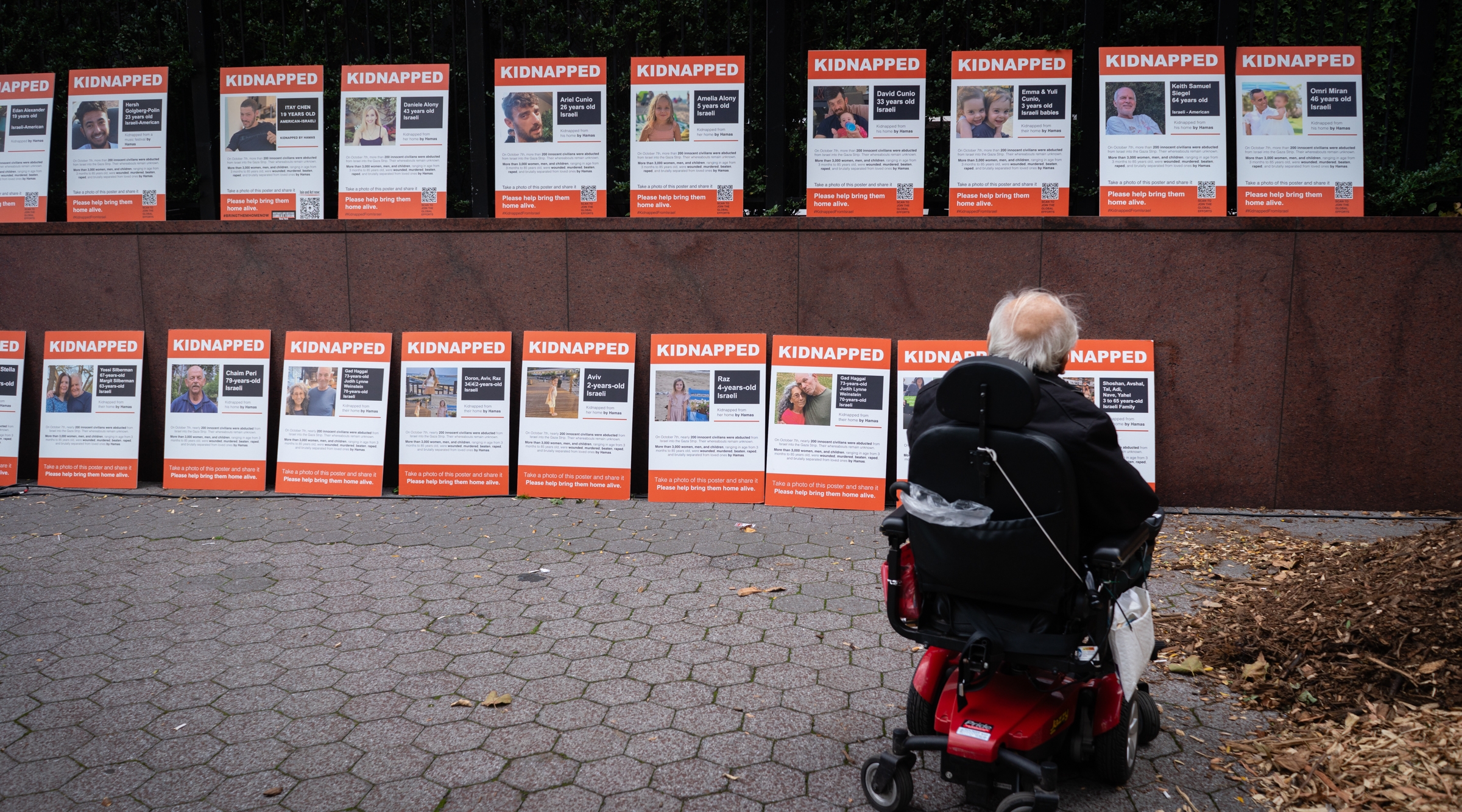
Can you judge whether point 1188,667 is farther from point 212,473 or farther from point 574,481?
point 212,473

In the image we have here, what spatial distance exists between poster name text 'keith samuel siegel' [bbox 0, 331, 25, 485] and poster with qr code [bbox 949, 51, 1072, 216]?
710 centimetres

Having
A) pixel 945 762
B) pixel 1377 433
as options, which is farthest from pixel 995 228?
pixel 945 762

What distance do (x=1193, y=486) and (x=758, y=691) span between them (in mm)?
4175

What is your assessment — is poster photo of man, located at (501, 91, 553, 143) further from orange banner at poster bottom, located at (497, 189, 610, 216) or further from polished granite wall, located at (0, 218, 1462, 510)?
polished granite wall, located at (0, 218, 1462, 510)

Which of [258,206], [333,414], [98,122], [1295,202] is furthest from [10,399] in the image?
[1295,202]

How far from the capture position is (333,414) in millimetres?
6859

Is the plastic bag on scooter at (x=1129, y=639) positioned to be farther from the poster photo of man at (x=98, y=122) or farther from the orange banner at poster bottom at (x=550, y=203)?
the poster photo of man at (x=98, y=122)

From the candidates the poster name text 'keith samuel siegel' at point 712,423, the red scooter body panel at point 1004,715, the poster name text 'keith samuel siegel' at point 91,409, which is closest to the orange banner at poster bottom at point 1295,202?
the poster name text 'keith samuel siegel' at point 712,423

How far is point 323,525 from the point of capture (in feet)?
19.8

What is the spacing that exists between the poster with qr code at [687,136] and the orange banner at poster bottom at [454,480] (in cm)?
216

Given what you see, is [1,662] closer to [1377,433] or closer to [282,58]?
[282,58]

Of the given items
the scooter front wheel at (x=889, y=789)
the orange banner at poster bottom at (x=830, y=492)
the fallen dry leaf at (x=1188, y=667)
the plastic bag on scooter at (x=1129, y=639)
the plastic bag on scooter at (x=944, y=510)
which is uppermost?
the plastic bag on scooter at (x=944, y=510)

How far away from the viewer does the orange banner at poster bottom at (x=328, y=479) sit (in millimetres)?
6754

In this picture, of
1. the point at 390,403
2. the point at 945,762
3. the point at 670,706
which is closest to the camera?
the point at 945,762
